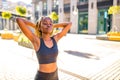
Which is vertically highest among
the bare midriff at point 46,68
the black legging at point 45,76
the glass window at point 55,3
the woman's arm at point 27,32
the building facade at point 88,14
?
the glass window at point 55,3

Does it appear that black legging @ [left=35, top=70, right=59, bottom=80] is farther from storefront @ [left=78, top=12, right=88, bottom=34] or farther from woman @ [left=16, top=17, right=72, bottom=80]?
storefront @ [left=78, top=12, right=88, bottom=34]

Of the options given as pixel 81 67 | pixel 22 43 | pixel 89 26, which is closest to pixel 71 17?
pixel 89 26

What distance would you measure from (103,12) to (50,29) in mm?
25653

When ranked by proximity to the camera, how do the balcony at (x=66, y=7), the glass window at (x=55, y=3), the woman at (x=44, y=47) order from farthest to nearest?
the glass window at (x=55, y=3)
the balcony at (x=66, y=7)
the woman at (x=44, y=47)

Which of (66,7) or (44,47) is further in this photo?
(66,7)

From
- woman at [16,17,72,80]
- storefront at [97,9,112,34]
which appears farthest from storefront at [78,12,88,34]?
woman at [16,17,72,80]

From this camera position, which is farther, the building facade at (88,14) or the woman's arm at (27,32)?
the building facade at (88,14)

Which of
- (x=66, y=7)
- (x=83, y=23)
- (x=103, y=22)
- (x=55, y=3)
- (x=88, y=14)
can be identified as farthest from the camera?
(x=55, y=3)

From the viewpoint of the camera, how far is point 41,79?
2303mm

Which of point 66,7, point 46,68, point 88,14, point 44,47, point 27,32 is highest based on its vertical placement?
point 66,7

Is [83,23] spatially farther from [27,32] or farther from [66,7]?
[27,32]

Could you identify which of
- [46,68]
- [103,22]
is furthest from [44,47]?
[103,22]

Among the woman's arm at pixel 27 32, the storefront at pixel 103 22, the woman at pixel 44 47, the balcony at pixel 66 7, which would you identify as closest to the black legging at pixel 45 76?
the woman at pixel 44 47

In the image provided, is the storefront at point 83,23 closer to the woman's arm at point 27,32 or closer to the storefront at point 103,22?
the storefront at point 103,22
